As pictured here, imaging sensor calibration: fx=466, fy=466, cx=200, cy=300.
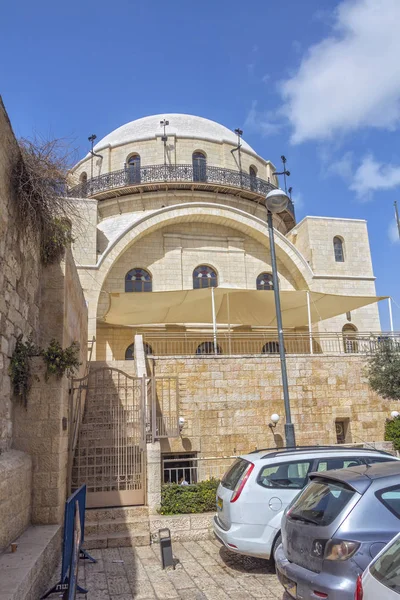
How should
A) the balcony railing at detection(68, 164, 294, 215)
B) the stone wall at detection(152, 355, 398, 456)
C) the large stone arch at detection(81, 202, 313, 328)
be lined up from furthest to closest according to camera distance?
1. the balcony railing at detection(68, 164, 294, 215)
2. the large stone arch at detection(81, 202, 313, 328)
3. the stone wall at detection(152, 355, 398, 456)

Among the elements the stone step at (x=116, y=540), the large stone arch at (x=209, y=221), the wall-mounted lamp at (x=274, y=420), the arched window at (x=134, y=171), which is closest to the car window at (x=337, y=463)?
the stone step at (x=116, y=540)

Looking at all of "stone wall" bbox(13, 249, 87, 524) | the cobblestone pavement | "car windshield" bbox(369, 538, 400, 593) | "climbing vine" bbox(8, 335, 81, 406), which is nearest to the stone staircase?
the cobblestone pavement

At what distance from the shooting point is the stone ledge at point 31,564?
153 inches

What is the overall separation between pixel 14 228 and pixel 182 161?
1736 centimetres

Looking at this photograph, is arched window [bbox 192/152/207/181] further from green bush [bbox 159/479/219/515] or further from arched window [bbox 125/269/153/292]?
green bush [bbox 159/479/219/515]

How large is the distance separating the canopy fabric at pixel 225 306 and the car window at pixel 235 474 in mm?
8446

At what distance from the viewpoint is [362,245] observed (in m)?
20.6

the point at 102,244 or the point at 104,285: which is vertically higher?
the point at 102,244

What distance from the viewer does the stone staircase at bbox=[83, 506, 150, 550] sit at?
21.7 ft

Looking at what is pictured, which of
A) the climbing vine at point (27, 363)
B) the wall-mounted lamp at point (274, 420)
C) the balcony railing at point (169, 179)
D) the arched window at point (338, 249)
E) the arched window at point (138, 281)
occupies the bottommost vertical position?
the wall-mounted lamp at point (274, 420)

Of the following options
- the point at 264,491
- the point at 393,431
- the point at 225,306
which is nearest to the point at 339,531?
the point at 264,491

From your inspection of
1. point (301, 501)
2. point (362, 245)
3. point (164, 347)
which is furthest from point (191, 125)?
point (301, 501)

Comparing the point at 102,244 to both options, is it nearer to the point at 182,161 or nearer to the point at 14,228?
the point at 182,161

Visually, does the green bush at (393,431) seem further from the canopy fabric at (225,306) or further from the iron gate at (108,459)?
the iron gate at (108,459)
